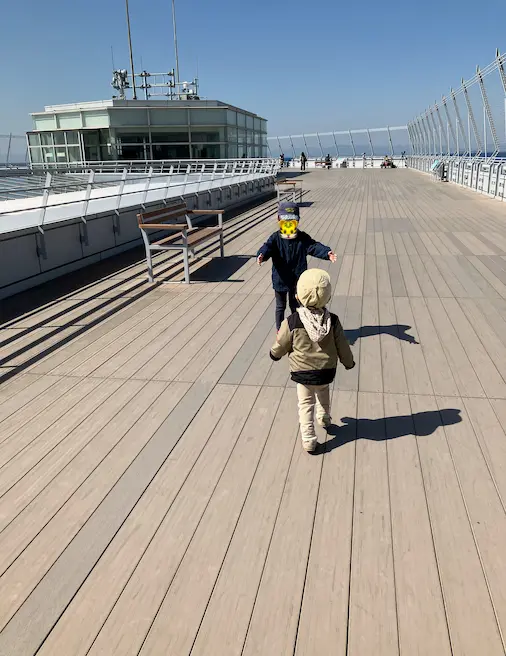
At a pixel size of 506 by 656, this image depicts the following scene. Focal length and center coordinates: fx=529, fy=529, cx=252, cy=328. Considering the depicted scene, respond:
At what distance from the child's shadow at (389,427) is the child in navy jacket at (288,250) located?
5.01ft

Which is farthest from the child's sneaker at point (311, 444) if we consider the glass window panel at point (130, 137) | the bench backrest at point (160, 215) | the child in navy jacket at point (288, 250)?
the glass window panel at point (130, 137)

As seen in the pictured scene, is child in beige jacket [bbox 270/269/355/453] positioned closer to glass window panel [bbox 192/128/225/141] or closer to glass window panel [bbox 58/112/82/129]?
glass window panel [bbox 192/128/225/141]

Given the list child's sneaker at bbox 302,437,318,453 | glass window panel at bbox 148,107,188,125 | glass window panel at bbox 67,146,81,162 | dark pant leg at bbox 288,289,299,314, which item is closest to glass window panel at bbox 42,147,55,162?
glass window panel at bbox 67,146,81,162

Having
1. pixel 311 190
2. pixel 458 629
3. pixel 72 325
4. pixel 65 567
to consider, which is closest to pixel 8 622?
pixel 65 567

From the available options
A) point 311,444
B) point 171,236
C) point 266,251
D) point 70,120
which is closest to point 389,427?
point 311,444

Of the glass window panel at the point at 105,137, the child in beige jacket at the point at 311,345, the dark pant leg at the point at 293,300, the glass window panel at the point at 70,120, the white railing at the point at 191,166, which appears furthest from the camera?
the glass window panel at the point at 70,120

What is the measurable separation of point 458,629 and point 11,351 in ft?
13.7

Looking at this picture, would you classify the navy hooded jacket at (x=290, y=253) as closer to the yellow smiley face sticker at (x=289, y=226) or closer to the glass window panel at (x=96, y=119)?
the yellow smiley face sticker at (x=289, y=226)

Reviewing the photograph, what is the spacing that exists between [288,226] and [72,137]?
Answer: 34.9 meters

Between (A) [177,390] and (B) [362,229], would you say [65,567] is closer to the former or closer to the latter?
(A) [177,390]

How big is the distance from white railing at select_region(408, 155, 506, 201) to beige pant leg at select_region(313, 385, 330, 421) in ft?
51.3

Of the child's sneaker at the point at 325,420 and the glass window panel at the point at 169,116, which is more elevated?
the glass window panel at the point at 169,116

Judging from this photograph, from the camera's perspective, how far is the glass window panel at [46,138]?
3541cm

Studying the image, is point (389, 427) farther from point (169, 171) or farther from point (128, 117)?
point (128, 117)
